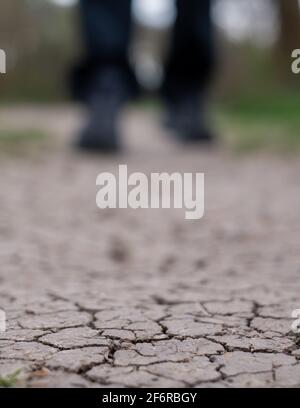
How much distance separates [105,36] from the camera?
11.6 ft

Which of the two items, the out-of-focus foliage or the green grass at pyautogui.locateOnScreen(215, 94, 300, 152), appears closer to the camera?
the green grass at pyautogui.locateOnScreen(215, 94, 300, 152)

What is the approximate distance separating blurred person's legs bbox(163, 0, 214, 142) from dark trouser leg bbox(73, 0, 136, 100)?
0.54 metres

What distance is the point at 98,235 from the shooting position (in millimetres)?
2074

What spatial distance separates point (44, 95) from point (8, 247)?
31.9ft

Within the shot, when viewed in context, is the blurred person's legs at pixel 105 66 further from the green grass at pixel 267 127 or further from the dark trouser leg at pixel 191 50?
the green grass at pixel 267 127

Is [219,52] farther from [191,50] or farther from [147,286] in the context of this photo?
[147,286]

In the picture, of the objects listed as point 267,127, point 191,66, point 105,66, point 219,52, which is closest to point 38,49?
point 219,52

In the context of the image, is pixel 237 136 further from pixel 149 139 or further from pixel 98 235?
pixel 98 235

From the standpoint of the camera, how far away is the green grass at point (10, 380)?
92 centimetres

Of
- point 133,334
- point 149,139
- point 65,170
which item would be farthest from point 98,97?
point 133,334

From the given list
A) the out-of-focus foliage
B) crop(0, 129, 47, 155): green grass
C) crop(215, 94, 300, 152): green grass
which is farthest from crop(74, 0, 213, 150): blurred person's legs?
the out-of-focus foliage

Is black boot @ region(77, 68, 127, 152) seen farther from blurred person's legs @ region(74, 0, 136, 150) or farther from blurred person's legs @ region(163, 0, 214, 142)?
blurred person's legs @ region(163, 0, 214, 142)

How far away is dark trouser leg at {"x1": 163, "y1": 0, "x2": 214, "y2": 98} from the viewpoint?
156 inches

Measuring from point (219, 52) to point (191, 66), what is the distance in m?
5.20
